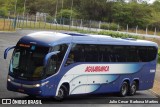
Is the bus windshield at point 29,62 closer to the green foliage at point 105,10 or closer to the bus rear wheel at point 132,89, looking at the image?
the bus rear wheel at point 132,89

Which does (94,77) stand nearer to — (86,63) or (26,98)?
(86,63)

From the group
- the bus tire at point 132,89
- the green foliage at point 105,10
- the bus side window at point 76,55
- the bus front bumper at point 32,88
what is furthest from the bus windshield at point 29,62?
the green foliage at point 105,10

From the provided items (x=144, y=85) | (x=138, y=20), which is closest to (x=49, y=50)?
(x=144, y=85)

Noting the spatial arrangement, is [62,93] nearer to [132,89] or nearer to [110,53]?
[110,53]

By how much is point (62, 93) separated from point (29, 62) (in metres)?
2.27

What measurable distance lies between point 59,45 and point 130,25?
89.3 meters

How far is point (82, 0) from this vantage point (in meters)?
117

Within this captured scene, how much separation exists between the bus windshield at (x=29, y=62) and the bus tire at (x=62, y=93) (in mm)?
1612

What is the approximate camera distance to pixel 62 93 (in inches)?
757

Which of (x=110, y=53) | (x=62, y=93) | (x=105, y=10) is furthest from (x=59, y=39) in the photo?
(x=105, y=10)

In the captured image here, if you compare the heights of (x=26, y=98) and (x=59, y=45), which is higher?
(x=59, y=45)

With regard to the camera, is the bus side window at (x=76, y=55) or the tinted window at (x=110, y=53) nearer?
the bus side window at (x=76, y=55)

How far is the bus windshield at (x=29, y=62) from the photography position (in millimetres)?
17891

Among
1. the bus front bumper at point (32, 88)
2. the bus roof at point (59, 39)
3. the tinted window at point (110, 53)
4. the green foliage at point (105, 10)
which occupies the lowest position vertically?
the green foliage at point (105, 10)
